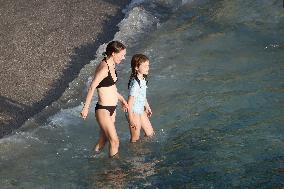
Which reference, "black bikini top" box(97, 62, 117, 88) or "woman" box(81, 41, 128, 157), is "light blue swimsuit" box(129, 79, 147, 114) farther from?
"black bikini top" box(97, 62, 117, 88)

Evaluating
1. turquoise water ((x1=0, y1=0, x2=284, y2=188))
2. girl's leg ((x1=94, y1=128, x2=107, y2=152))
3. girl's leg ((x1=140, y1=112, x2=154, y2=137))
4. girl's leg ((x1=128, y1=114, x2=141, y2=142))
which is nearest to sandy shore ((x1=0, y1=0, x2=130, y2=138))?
turquoise water ((x1=0, y1=0, x2=284, y2=188))

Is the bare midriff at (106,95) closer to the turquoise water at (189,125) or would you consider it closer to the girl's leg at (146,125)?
the girl's leg at (146,125)

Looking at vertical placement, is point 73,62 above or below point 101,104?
above

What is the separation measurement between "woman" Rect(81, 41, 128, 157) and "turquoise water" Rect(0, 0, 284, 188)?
0.76m

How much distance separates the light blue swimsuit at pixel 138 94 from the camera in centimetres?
962

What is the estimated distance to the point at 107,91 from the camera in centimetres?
935

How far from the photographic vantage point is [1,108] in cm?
1272

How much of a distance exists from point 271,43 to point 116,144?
7274 millimetres

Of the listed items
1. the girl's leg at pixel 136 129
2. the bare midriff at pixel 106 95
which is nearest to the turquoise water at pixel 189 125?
the girl's leg at pixel 136 129

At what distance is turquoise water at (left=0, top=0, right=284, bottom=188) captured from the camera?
9.45 meters

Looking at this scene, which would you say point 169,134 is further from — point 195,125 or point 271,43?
point 271,43

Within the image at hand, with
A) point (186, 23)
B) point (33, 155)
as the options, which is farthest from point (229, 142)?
point (186, 23)

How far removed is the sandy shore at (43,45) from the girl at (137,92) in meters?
3.30

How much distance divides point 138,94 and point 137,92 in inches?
2.2
